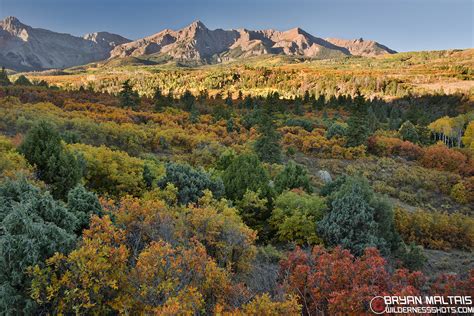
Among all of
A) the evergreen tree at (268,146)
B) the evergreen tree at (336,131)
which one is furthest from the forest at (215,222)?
the evergreen tree at (336,131)

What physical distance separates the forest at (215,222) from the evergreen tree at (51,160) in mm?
54

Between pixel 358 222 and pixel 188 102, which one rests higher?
pixel 188 102

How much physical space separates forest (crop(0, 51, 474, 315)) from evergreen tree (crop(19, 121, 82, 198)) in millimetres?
54

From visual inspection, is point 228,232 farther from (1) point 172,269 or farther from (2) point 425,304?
(2) point 425,304

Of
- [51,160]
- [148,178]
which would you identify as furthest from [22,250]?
[148,178]

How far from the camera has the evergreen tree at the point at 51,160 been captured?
12.8 meters

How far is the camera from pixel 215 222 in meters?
9.27

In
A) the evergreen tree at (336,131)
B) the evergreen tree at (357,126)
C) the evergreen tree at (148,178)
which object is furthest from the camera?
the evergreen tree at (336,131)

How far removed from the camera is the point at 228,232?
9180 millimetres

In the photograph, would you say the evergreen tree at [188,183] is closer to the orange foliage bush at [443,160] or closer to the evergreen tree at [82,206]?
the evergreen tree at [82,206]

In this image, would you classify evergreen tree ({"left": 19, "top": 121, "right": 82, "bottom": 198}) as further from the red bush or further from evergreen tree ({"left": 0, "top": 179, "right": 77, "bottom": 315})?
the red bush

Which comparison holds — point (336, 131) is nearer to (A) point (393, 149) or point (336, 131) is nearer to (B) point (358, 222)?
(A) point (393, 149)

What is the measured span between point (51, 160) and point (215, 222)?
7.33 m

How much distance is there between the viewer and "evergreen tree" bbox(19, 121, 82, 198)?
1279 centimetres
